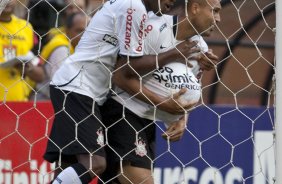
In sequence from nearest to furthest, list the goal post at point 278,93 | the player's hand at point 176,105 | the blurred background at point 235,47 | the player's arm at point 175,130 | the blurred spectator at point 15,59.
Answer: the goal post at point 278,93 < the player's hand at point 176,105 < the player's arm at point 175,130 < the blurred spectator at point 15,59 < the blurred background at point 235,47

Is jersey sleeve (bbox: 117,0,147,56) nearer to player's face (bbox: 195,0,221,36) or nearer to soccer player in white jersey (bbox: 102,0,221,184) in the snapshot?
soccer player in white jersey (bbox: 102,0,221,184)

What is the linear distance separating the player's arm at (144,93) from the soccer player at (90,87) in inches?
0.4

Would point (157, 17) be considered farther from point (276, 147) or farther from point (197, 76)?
point (276, 147)

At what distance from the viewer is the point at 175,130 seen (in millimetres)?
4219

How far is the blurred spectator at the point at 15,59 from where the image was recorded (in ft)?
18.8

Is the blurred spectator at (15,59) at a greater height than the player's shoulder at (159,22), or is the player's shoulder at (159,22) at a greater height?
the player's shoulder at (159,22)

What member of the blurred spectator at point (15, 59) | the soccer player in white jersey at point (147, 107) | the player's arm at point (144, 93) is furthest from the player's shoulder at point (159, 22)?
the blurred spectator at point (15, 59)

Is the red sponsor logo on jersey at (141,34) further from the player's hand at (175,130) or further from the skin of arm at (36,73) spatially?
the skin of arm at (36,73)

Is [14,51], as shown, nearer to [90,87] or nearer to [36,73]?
[36,73]

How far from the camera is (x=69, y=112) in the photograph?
4141mm

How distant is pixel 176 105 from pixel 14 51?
2.19 metres

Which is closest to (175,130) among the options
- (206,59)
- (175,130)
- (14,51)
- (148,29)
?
(175,130)

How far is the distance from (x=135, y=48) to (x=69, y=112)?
44cm

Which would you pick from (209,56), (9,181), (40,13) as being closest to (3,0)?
(209,56)
